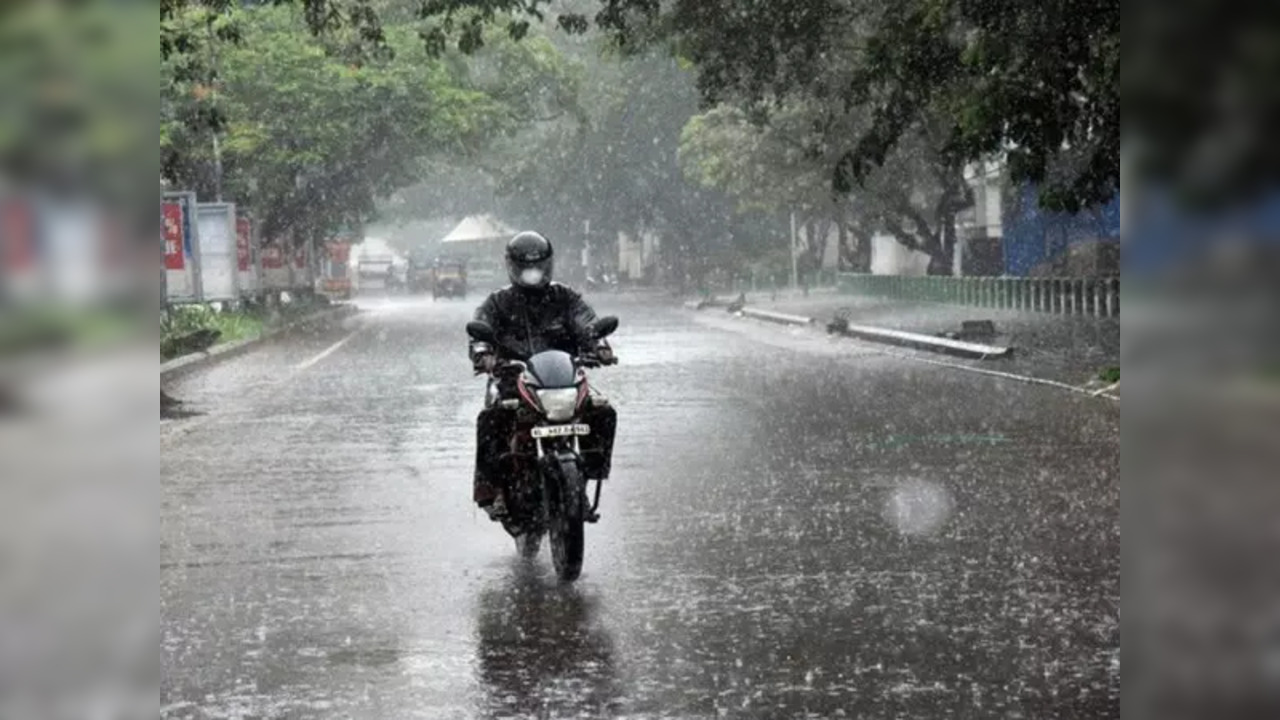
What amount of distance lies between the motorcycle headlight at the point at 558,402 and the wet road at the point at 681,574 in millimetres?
820

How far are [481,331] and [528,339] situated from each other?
38 cm

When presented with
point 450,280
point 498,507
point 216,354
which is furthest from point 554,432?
point 450,280

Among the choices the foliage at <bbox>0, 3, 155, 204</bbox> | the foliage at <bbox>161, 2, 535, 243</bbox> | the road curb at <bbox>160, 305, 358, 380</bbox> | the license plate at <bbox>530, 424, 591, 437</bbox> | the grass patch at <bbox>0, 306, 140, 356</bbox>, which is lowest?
the road curb at <bbox>160, 305, 358, 380</bbox>

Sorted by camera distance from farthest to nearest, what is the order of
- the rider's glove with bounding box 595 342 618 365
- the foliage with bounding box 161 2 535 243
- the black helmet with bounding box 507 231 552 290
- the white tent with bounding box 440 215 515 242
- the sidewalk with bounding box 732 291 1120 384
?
the white tent with bounding box 440 215 515 242 → the foliage with bounding box 161 2 535 243 → the sidewalk with bounding box 732 291 1120 384 → the rider's glove with bounding box 595 342 618 365 → the black helmet with bounding box 507 231 552 290

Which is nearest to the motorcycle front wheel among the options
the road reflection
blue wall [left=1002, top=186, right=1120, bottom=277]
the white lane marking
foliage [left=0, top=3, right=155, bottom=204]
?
the road reflection

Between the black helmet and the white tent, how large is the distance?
281 feet

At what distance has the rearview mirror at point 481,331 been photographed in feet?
27.7

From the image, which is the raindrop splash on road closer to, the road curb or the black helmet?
the black helmet

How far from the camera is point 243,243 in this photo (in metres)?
40.0

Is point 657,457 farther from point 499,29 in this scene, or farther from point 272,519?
point 499,29

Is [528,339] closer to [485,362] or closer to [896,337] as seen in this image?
[485,362]

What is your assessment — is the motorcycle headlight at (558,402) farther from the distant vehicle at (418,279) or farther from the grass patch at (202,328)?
the distant vehicle at (418,279)

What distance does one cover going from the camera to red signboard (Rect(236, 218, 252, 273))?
39344mm

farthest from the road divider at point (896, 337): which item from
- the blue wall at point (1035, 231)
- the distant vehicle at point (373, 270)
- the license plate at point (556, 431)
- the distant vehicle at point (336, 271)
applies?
the distant vehicle at point (373, 270)
